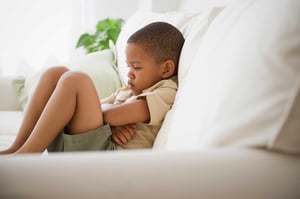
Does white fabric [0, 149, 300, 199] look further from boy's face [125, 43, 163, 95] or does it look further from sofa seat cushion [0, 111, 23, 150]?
sofa seat cushion [0, 111, 23, 150]

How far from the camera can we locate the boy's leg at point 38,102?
1276 millimetres

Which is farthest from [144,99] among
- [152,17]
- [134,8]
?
[134,8]

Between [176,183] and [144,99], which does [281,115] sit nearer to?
[176,183]

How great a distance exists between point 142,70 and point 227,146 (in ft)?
2.36

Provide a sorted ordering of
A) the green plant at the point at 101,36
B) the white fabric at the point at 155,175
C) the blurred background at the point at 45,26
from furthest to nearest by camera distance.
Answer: the blurred background at the point at 45,26 → the green plant at the point at 101,36 → the white fabric at the point at 155,175

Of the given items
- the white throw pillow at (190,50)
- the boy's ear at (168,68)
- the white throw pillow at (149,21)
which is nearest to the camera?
the white throw pillow at (190,50)

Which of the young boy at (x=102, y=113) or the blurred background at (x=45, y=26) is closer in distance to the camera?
the young boy at (x=102, y=113)

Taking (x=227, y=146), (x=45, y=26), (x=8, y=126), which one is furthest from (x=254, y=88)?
(x=45, y=26)

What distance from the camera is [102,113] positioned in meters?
1.23

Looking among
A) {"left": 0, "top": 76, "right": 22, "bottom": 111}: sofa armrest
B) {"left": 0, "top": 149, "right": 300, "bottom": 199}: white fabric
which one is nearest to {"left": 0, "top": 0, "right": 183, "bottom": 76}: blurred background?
{"left": 0, "top": 76, "right": 22, "bottom": 111}: sofa armrest

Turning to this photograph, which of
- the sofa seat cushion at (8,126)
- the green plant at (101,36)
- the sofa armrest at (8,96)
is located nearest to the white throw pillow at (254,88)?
the sofa seat cushion at (8,126)

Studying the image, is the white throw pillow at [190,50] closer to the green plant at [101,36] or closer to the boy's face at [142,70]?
the boy's face at [142,70]

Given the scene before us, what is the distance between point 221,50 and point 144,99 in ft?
1.39

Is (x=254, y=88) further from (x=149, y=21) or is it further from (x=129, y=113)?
(x=149, y=21)
